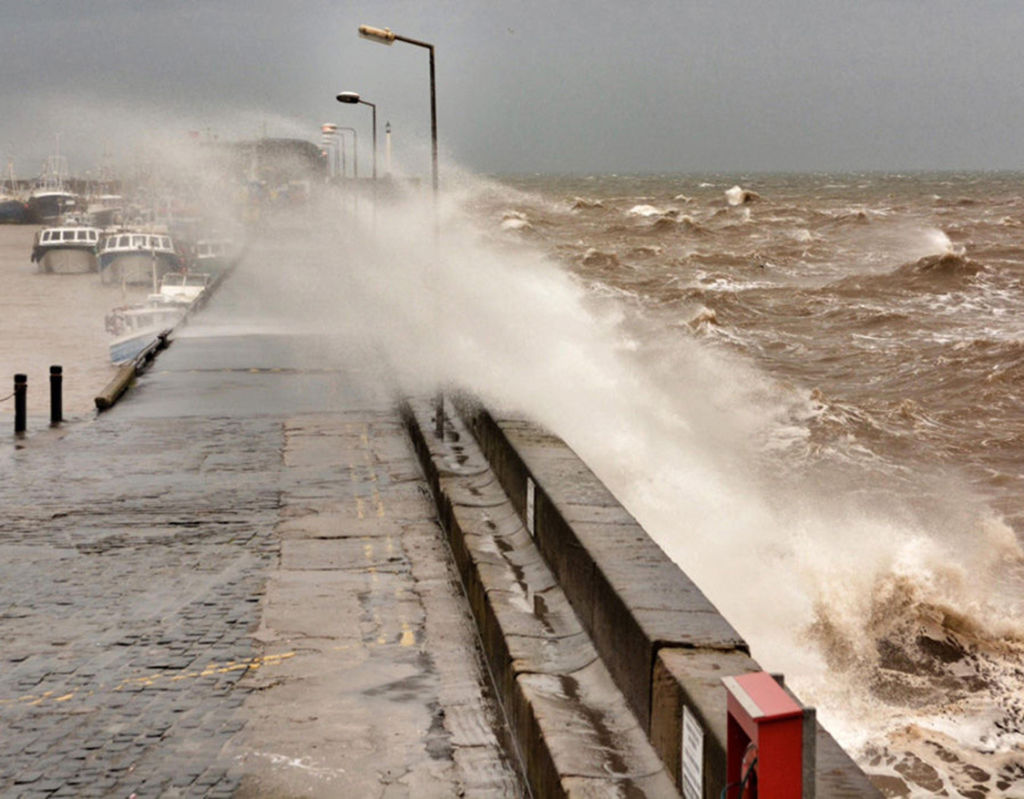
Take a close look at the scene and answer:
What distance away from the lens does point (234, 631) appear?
26.6 ft

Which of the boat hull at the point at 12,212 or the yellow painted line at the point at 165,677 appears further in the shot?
the boat hull at the point at 12,212

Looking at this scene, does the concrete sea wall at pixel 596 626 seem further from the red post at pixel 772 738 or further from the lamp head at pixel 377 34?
the lamp head at pixel 377 34

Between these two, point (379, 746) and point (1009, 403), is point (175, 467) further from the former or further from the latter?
point (1009, 403)

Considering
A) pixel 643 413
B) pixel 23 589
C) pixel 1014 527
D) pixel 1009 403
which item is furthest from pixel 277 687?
pixel 1009 403

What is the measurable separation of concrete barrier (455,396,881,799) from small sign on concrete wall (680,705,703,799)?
0.14 ft

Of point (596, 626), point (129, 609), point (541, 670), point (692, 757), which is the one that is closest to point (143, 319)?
point (129, 609)

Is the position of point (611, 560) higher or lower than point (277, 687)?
higher

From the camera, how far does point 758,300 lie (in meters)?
42.2

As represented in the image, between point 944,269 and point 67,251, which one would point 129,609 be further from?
point 67,251

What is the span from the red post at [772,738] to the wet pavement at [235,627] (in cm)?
242

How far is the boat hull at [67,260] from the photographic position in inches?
2968

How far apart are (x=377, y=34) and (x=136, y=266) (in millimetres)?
52171

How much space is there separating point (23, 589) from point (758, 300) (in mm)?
35163

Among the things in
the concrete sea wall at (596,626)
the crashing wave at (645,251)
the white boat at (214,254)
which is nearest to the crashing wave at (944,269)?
the crashing wave at (645,251)
